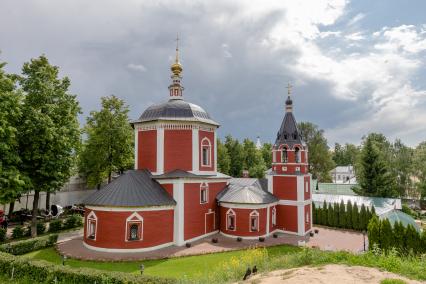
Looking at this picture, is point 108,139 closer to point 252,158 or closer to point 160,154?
point 160,154

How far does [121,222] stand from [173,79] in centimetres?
1272

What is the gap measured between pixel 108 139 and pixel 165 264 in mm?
16721

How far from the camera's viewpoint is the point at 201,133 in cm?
2228

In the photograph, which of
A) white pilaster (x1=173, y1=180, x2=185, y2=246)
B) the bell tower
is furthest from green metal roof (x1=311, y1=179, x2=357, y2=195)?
white pilaster (x1=173, y1=180, x2=185, y2=246)

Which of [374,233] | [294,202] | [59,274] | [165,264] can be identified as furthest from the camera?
[294,202]

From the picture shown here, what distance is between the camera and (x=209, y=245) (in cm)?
1912

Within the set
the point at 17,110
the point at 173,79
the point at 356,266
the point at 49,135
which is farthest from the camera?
the point at 173,79

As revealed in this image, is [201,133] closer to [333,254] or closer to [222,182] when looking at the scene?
[222,182]

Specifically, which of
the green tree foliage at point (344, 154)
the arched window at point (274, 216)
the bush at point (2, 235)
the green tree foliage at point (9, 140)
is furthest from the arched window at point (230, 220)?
the green tree foliage at point (344, 154)

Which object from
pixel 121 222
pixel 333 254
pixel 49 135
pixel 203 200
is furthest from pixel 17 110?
pixel 333 254

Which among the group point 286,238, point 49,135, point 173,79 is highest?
point 173,79

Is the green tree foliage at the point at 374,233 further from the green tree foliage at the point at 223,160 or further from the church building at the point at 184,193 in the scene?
the green tree foliage at the point at 223,160

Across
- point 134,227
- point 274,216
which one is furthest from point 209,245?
point 274,216

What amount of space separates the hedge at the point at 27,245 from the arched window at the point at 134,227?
530 centimetres
